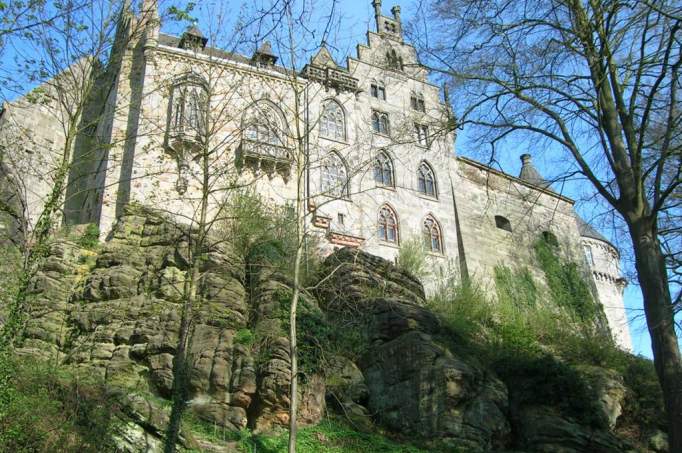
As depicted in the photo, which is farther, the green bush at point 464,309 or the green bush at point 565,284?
the green bush at point 565,284

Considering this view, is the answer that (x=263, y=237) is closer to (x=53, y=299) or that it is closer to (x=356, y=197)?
(x=53, y=299)

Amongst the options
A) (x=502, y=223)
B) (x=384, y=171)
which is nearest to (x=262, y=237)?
(x=384, y=171)

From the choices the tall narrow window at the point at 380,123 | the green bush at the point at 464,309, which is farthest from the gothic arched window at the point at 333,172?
the green bush at the point at 464,309

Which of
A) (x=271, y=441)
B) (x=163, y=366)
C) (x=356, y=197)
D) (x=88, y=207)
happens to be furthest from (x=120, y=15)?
(x=356, y=197)

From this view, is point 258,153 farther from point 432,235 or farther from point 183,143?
point 432,235

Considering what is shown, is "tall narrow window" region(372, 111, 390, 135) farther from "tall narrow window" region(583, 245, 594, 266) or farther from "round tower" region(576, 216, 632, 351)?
"tall narrow window" region(583, 245, 594, 266)

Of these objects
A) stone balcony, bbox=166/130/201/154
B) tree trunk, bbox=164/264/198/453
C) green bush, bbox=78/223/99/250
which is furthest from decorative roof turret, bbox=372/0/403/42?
tree trunk, bbox=164/264/198/453

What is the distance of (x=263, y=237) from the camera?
20859 millimetres

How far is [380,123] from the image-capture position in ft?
109

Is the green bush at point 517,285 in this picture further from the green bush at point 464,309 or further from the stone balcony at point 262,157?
the stone balcony at point 262,157

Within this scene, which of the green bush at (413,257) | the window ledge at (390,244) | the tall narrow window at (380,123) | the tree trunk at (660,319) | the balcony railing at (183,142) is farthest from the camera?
→ the tall narrow window at (380,123)

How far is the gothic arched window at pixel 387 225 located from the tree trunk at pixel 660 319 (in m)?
19.1

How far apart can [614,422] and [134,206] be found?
49.6ft

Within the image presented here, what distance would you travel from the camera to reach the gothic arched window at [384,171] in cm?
3149
